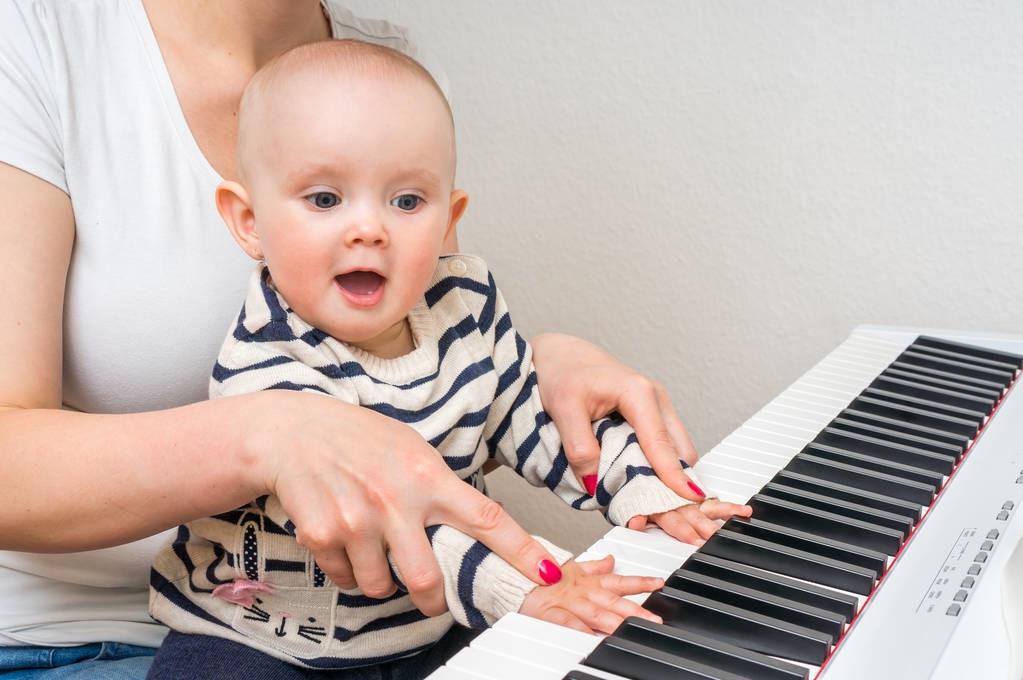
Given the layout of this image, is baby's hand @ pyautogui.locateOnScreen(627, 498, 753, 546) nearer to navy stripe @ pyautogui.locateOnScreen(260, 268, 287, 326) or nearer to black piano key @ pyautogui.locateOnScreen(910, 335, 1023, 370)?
navy stripe @ pyautogui.locateOnScreen(260, 268, 287, 326)

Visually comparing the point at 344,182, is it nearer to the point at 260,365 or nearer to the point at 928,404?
the point at 260,365

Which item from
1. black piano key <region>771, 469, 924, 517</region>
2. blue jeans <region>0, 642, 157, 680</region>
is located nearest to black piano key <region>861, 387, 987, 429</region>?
black piano key <region>771, 469, 924, 517</region>

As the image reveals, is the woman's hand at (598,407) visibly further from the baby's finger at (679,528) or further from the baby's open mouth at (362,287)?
the baby's open mouth at (362,287)

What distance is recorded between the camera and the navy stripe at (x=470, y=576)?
0.81 metres

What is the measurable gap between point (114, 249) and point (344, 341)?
27cm

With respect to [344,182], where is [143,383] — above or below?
below

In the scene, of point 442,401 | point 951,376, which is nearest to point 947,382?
point 951,376

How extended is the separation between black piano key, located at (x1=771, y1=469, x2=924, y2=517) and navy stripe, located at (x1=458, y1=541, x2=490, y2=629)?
29cm

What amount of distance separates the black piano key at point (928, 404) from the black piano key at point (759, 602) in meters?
0.47

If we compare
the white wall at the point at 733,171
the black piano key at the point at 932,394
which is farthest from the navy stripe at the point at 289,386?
the white wall at the point at 733,171

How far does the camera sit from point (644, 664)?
0.64 metres

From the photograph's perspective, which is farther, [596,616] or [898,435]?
[898,435]

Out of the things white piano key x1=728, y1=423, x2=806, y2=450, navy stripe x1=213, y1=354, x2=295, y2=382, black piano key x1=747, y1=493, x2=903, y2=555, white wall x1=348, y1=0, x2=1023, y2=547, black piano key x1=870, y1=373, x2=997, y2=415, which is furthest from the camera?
white wall x1=348, y1=0, x2=1023, y2=547

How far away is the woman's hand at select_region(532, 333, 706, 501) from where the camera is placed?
3.41 ft
